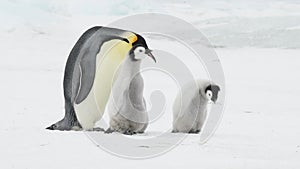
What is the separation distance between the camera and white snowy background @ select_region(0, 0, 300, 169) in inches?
134

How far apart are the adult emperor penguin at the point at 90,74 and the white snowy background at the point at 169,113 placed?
12.8 inches

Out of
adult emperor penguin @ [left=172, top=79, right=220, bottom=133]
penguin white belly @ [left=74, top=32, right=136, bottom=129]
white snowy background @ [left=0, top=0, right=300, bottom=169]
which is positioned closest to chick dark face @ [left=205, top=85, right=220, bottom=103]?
adult emperor penguin @ [left=172, top=79, right=220, bottom=133]

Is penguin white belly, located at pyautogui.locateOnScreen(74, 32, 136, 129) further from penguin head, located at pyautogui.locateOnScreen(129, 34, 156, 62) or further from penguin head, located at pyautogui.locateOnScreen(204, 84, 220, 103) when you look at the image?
penguin head, located at pyautogui.locateOnScreen(204, 84, 220, 103)

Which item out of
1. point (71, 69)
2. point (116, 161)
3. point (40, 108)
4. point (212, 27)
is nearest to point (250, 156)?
point (116, 161)

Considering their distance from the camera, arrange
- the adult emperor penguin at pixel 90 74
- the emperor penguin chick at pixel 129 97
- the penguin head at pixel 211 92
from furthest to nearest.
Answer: the penguin head at pixel 211 92
the adult emperor penguin at pixel 90 74
the emperor penguin chick at pixel 129 97

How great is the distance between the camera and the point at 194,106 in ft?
15.2

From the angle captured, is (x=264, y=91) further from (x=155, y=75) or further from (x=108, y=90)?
(x=108, y=90)

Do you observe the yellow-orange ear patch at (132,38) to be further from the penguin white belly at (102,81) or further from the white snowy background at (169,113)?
the white snowy background at (169,113)

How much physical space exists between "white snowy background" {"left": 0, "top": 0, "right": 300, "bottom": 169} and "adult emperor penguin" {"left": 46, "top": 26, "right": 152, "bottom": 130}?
12.8 inches

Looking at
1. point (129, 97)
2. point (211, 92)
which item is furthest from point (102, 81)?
point (211, 92)

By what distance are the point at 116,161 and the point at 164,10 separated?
15166mm

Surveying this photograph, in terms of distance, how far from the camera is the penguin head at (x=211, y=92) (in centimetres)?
459

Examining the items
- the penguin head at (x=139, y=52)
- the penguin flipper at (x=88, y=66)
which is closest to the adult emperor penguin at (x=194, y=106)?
the penguin head at (x=139, y=52)

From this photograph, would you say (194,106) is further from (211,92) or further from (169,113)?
(169,113)
